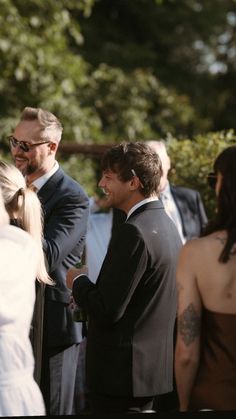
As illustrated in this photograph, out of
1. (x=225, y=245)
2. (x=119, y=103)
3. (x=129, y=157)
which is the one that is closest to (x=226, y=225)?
(x=225, y=245)

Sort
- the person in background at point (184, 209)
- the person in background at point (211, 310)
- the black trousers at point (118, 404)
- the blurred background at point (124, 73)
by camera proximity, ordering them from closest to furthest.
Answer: the person in background at point (211, 310) < the black trousers at point (118, 404) < the person in background at point (184, 209) < the blurred background at point (124, 73)

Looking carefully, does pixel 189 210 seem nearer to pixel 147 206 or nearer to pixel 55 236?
pixel 55 236

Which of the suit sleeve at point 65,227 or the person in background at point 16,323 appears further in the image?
the suit sleeve at point 65,227

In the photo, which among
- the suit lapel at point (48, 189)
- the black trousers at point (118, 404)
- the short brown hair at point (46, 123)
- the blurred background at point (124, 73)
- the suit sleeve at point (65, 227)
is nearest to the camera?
the black trousers at point (118, 404)

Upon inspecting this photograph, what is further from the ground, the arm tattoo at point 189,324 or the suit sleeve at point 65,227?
the arm tattoo at point 189,324

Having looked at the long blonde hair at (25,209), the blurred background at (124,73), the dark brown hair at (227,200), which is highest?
the dark brown hair at (227,200)

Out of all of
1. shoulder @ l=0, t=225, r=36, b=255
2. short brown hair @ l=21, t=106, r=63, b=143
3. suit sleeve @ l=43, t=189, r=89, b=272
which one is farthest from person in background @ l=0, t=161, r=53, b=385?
short brown hair @ l=21, t=106, r=63, b=143

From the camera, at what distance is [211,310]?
3.33m

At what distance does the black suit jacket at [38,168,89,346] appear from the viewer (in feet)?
15.9

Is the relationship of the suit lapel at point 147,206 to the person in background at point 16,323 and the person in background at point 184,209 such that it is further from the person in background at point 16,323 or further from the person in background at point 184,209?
the person in background at point 184,209

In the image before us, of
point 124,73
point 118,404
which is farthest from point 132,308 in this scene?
point 124,73

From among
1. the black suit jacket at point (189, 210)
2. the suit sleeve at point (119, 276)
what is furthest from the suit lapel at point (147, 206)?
the black suit jacket at point (189, 210)

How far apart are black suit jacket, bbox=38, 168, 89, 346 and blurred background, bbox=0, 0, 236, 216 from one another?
96.7 inches

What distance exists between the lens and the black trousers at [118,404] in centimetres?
407
